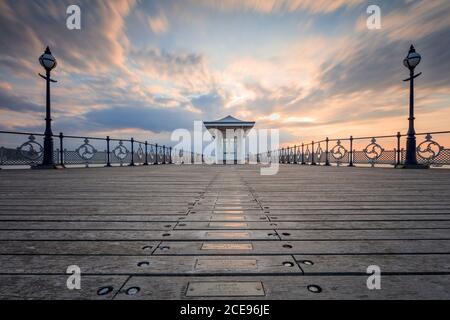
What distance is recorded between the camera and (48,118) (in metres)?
9.27

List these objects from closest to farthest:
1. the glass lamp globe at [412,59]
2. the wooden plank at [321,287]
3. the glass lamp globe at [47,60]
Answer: the wooden plank at [321,287], the glass lamp globe at [47,60], the glass lamp globe at [412,59]

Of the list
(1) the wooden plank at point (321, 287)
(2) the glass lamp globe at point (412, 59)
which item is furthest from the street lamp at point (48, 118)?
(2) the glass lamp globe at point (412, 59)

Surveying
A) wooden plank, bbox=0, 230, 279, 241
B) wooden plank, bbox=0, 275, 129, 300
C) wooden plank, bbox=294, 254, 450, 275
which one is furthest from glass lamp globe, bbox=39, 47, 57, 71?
wooden plank, bbox=294, 254, 450, 275

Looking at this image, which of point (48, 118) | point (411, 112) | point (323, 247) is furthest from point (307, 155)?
point (323, 247)

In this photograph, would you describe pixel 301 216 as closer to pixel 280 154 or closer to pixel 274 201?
pixel 274 201

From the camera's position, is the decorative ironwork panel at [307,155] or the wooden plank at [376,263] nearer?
the wooden plank at [376,263]

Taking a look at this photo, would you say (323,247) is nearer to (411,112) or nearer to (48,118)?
(411,112)

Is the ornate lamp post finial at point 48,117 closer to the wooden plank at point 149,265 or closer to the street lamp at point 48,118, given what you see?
the street lamp at point 48,118

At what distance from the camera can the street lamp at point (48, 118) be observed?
358 inches

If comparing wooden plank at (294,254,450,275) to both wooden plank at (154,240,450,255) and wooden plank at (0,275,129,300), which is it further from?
wooden plank at (0,275,129,300)

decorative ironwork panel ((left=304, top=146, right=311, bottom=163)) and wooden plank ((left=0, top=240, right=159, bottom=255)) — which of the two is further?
decorative ironwork panel ((left=304, top=146, right=311, bottom=163))

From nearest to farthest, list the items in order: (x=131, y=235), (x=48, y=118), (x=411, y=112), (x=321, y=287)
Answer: (x=321, y=287) < (x=131, y=235) < (x=48, y=118) < (x=411, y=112)

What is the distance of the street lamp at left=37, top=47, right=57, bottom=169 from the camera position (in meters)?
9.10
